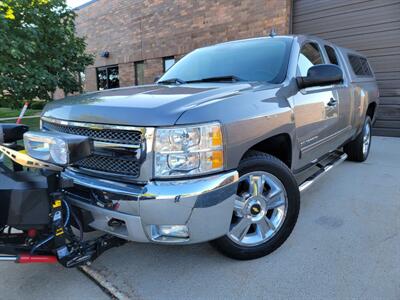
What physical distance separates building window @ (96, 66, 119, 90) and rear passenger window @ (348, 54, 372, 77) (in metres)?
11.8

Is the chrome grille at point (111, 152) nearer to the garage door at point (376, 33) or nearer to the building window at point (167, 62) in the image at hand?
the garage door at point (376, 33)

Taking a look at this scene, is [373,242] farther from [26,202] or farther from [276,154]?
[26,202]

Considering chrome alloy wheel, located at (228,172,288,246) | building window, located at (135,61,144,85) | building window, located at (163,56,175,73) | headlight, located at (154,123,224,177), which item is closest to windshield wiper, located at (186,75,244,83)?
chrome alloy wheel, located at (228,172,288,246)

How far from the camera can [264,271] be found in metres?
2.40

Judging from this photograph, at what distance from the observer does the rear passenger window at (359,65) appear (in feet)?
16.0

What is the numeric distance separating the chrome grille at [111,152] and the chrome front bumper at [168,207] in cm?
10

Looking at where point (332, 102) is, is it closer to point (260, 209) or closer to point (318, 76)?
point (318, 76)

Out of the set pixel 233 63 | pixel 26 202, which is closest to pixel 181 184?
pixel 26 202

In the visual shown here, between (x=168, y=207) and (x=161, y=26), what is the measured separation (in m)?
11.8

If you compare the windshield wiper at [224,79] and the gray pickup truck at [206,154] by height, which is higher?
the windshield wiper at [224,79]

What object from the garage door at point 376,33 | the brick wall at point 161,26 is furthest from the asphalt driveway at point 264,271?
the brick wall at point 161,26

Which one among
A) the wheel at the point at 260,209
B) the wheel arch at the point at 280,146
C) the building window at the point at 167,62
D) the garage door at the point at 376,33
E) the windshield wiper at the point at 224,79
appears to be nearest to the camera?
the wheel at the point at 260,209

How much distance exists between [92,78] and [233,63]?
1489 centimetres

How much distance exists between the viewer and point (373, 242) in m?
2.79
